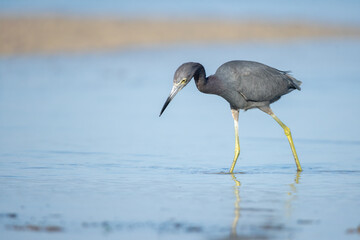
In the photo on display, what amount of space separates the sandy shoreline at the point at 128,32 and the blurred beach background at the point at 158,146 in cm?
13

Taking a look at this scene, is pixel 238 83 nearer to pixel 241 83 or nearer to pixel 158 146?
pixel 241 83

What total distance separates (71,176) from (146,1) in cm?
3912

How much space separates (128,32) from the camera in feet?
85.4

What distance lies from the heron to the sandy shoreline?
1212 cm

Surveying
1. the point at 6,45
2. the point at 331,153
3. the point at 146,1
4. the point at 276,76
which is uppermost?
the point at 146,1

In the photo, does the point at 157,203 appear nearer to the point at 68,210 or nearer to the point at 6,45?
the point at 68,210

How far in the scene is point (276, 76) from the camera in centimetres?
973

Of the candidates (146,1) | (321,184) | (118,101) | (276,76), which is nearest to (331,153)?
(276,76)

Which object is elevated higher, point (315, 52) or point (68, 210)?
point (315, 52)

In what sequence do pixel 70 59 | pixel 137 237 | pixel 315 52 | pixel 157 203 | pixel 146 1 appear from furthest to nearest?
pixel 146 1 → pixel 315 52 → pixel 70 59 → pixel 157 203 → pixel 137 237

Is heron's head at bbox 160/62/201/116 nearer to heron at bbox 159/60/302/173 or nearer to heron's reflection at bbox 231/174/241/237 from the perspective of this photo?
heron at bbox 159/60/302/173

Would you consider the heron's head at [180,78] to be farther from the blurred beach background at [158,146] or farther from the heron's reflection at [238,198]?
the heron's reflection at [238,198]

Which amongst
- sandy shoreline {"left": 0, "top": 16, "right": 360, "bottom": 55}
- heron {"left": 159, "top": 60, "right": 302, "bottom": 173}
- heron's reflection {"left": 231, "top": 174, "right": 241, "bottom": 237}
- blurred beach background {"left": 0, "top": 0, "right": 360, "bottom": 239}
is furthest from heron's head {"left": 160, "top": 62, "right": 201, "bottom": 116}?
sandy shoreline {"left": 0, "top": 16, "right": 360, "bottom": 55}

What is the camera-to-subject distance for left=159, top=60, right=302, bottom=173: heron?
8836 mm
